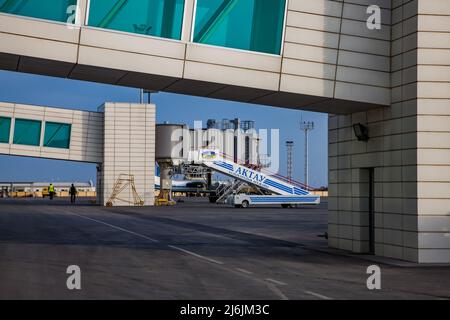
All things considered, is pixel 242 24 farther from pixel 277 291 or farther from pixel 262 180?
pixel 262 180

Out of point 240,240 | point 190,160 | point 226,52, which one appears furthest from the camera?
point 190,160

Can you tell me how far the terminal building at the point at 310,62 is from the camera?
14227 mm

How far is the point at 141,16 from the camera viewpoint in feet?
48.6

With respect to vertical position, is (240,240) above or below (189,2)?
below

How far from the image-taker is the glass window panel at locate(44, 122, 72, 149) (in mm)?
56156

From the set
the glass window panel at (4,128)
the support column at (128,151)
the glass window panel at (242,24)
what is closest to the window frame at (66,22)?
the glass window panel at (242,24)

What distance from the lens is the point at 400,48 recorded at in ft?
53.1

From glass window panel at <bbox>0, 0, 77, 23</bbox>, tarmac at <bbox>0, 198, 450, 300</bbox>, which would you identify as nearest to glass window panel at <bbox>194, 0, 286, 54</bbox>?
glass window panel at <bbox>0, 0, 77, 23</bbox>

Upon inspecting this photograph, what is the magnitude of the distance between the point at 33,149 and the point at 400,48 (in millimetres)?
44861

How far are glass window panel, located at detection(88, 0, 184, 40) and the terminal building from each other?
0.02 m

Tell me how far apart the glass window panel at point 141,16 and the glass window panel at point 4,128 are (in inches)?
1699

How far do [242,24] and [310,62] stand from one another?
1919 mm

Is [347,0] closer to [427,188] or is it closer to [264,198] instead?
[427,188]

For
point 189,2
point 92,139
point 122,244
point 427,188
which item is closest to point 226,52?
point 189,2
